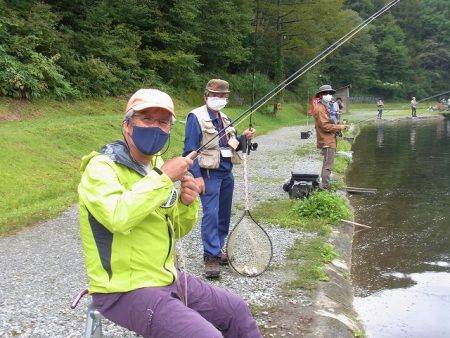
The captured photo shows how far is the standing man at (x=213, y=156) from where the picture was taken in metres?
5.91

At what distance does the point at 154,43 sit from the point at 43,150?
1957 cm

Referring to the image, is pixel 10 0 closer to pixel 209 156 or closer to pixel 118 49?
pixel 118 49

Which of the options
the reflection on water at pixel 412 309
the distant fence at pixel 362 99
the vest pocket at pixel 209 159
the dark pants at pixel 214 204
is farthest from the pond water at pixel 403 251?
the distant fence at pixel 362 99

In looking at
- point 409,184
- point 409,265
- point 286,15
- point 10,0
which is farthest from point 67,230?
point 286,15

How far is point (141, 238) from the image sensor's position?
9.96ft

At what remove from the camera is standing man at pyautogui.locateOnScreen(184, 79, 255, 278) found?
19.4 ft

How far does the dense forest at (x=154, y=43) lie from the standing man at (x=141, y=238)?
532 cm

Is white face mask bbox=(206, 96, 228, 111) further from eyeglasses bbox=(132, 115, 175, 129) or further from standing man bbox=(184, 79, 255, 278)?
eyeglasses bbox=(132, 115, 175, 129)

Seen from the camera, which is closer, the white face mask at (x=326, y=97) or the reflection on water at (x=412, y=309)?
the reflection on water at (x=412, y=309)

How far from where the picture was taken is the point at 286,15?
1624 inches

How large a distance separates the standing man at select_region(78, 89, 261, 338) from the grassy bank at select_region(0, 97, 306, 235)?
6287 mm

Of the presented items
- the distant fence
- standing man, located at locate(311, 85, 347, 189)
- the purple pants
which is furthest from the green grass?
the distant fence

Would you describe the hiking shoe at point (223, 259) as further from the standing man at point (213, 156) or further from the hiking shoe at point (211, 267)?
the hiking shoe at point (211, 267)

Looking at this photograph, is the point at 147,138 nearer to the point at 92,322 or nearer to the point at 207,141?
the point at 92,322
